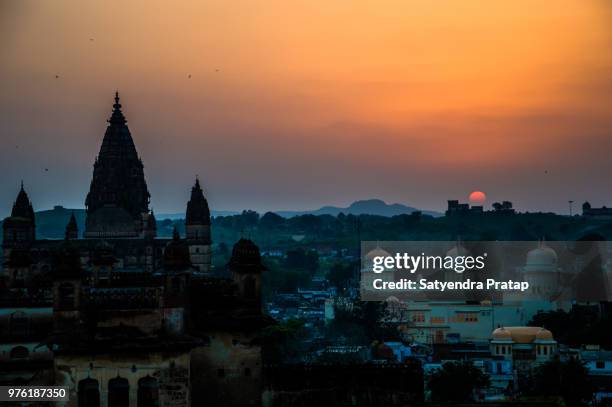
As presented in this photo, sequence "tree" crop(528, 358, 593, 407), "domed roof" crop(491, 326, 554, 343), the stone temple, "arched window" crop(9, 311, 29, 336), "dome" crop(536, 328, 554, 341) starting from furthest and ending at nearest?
"domed roof" crop(491, 326, 554, 343) < "dome" crop(536, 328, 554, 341) < "tree" crop(528, 358, 593, 407) < "arched window" crop(9, 311, 29, 336) < the stone temple

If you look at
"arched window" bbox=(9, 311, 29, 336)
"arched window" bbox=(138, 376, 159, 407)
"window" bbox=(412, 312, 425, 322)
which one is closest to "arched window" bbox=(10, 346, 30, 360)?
"arched window" bbox=(9, 311, 29, 336)

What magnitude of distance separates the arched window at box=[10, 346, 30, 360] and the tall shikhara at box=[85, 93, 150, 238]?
51774 millimetres

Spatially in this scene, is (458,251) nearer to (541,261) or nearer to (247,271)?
(541,261)

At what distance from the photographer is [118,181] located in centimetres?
8994

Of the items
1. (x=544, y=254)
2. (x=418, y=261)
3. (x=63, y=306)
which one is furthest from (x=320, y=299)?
(x=63, y=306)

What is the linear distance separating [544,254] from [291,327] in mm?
36097

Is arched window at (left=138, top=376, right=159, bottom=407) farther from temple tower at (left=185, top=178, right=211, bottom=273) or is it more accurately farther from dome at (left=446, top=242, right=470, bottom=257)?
dome at (left=446, top=242, right=470, bottom=257)

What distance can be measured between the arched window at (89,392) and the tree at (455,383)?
2358 centimetres

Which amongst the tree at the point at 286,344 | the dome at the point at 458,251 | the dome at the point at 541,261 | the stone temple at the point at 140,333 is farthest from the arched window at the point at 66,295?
the dome at the point at 458,251

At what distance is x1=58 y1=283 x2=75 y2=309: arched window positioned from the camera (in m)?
33.4

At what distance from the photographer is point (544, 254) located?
114188 mm

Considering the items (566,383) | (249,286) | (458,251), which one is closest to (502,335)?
(566,383)

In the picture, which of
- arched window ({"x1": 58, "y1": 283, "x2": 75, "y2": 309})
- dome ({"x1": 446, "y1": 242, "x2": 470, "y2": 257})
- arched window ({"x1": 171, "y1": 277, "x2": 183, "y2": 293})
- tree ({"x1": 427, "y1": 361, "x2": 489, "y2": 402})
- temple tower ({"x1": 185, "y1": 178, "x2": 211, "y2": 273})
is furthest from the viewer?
dome ({"x1": 446, "y1": 242, "x2": 470, "y2": 257})

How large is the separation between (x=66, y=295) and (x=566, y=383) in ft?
90.8
